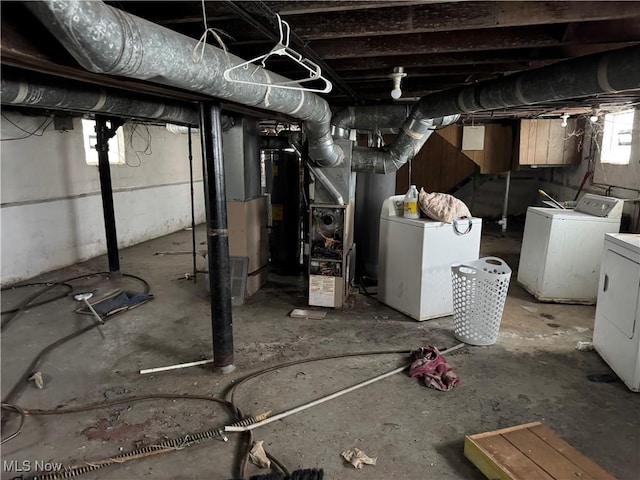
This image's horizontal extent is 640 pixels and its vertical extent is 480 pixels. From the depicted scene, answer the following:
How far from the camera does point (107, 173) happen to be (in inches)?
183

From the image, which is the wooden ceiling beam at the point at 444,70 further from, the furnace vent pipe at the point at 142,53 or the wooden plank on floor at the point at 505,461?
the wooden plank on floor at the point at 505,461

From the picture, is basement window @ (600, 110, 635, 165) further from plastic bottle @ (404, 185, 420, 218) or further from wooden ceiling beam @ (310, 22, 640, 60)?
wooden ceiling beam @ (310, 22, 640, 60)

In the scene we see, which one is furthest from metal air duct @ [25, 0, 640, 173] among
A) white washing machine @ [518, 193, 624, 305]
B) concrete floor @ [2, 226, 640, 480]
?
white washing machine @ [518, 193, 624, 305]

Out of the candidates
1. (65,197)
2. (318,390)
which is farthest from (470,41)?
(65,197)

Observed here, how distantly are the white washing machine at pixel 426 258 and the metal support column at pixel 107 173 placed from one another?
126 inches

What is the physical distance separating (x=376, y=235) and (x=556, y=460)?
3.05 metres

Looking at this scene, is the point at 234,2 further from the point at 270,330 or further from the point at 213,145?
the point at 270,330

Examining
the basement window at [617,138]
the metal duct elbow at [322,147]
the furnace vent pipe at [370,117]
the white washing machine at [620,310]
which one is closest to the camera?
the white washing machine at [620,310]

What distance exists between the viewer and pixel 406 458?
2.00m

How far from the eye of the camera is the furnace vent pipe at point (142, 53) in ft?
3.92

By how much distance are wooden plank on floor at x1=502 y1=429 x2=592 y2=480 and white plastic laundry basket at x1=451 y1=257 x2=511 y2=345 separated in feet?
3.54

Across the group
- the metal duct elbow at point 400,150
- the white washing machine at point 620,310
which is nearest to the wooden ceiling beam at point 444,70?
the metal duct elbow at point 400,150

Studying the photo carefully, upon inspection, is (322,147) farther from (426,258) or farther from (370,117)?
(426,258)

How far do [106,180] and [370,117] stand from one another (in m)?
3.03
